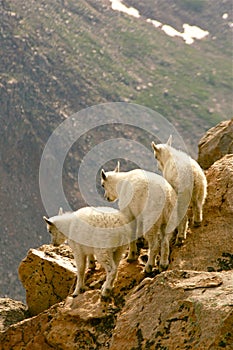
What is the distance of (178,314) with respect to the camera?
14117 millimetres

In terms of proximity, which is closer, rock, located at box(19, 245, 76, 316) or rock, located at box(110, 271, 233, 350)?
rock, located at box(110, 271, 233, 350)

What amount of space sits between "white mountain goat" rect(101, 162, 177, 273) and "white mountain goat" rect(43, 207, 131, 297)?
0.38m

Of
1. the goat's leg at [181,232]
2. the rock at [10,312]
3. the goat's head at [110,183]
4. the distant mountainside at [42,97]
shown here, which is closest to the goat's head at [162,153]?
the goat's head at [110,183]

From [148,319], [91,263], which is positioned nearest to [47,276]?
[91,263]

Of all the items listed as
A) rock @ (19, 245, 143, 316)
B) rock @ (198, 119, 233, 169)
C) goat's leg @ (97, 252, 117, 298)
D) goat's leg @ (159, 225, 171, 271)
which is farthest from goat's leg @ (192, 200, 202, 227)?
rock @ (198, 119, 233, 169)

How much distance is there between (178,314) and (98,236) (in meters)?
3.53

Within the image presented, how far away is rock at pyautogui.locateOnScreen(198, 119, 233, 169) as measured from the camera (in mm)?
27219

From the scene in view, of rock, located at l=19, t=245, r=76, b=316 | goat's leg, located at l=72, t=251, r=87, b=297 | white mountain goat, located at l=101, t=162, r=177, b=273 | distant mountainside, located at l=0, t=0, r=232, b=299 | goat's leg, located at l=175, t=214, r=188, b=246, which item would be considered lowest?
distant mountainside, located at l=0, t=0, r=232, b=299

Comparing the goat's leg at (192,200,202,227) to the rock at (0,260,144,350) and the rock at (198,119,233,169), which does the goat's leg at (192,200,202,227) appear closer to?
the rock at (0,260,144,350)

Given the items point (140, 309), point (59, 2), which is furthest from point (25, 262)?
point (59, 2)

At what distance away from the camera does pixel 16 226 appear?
123438 millimetres

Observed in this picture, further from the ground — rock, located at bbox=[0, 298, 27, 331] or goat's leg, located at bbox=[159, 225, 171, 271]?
goat's leg, located at bbox=[159, 225, 171, 271]

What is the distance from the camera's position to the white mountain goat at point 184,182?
18016 millimetres

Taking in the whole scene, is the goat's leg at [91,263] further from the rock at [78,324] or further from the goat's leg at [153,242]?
the goat's leg at [153,242]
